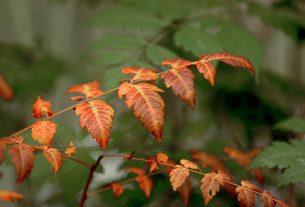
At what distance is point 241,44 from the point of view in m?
1.20

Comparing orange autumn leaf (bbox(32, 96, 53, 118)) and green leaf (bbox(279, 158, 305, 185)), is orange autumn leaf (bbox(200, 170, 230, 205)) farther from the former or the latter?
orange autumn leaf (bbox(32, 96, 53, 118))

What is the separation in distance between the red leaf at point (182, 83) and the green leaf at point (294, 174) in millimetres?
240

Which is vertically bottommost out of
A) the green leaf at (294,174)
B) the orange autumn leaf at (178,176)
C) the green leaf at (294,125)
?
the green leaf at (294,125)

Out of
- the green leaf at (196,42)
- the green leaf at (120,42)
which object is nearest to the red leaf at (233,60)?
the green leaf at (196,42)

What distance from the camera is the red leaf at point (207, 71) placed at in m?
0.81

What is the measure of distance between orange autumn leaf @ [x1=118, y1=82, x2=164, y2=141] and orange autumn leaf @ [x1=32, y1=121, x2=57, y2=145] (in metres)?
0.14

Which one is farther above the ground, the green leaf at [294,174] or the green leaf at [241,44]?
the green leaf at [241,44]

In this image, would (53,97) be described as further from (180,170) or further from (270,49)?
(180,170)

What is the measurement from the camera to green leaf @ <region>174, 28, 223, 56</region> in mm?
1102

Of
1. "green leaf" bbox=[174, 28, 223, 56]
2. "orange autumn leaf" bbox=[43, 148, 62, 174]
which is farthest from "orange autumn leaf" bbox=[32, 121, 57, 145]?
"green leaf" bbox=[174, 28, 223, 56]

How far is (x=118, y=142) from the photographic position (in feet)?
→ 4.43

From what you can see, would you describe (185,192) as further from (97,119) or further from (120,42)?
(120,42)

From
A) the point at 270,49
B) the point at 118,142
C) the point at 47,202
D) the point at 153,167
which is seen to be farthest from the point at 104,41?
the point at 270,49

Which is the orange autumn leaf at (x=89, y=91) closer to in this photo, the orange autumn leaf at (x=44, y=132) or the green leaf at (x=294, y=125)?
the orange autumn leaf at (x=44, y=132)
